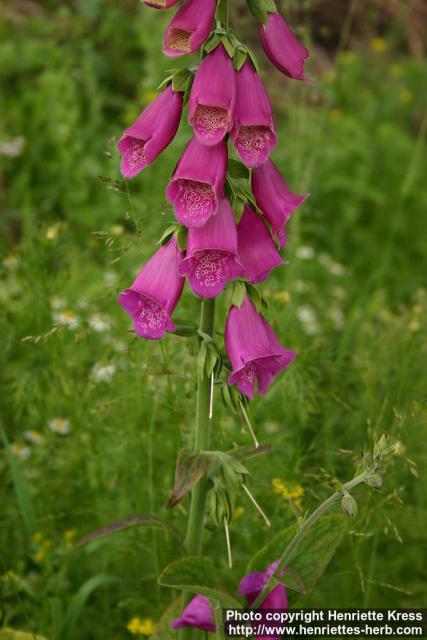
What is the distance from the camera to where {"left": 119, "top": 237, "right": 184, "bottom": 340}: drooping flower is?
5.18 feet

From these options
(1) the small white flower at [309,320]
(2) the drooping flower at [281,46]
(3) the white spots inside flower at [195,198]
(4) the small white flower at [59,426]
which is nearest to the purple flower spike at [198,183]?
(3) the white spots inside flower at [195,198]

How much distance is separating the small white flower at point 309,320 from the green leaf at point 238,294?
4.95 feet

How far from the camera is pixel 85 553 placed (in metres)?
2.19

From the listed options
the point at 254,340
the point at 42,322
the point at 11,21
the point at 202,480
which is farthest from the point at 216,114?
the point at 11,21

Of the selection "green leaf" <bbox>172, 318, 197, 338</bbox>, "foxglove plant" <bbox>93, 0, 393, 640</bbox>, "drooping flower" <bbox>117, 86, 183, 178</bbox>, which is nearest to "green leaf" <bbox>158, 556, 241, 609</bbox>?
"foxglove plant" <bbox>93, 0, 393, 640</bbox>

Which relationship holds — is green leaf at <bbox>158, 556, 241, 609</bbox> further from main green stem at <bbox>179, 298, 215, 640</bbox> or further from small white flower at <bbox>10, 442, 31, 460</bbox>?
small white flower at <bbox>10, 442, 31, 460</bbox>

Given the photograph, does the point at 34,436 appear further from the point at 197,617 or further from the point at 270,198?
the point at 270,198

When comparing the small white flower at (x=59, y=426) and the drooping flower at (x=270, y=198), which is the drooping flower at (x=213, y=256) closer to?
the drooping flower at (x=270, y=198)

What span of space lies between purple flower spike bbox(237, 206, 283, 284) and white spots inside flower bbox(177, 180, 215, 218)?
0.35ft

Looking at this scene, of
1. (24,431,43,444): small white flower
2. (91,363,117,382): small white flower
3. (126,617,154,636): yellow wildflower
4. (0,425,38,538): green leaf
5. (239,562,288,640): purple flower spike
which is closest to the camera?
(239,562,288,640): purple flower spike

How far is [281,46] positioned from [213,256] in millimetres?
427

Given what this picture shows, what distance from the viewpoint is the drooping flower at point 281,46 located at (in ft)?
5.03

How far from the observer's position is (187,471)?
1.58 metres

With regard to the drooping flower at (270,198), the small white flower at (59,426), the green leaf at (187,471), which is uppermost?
the drooping flower at (270,198)
